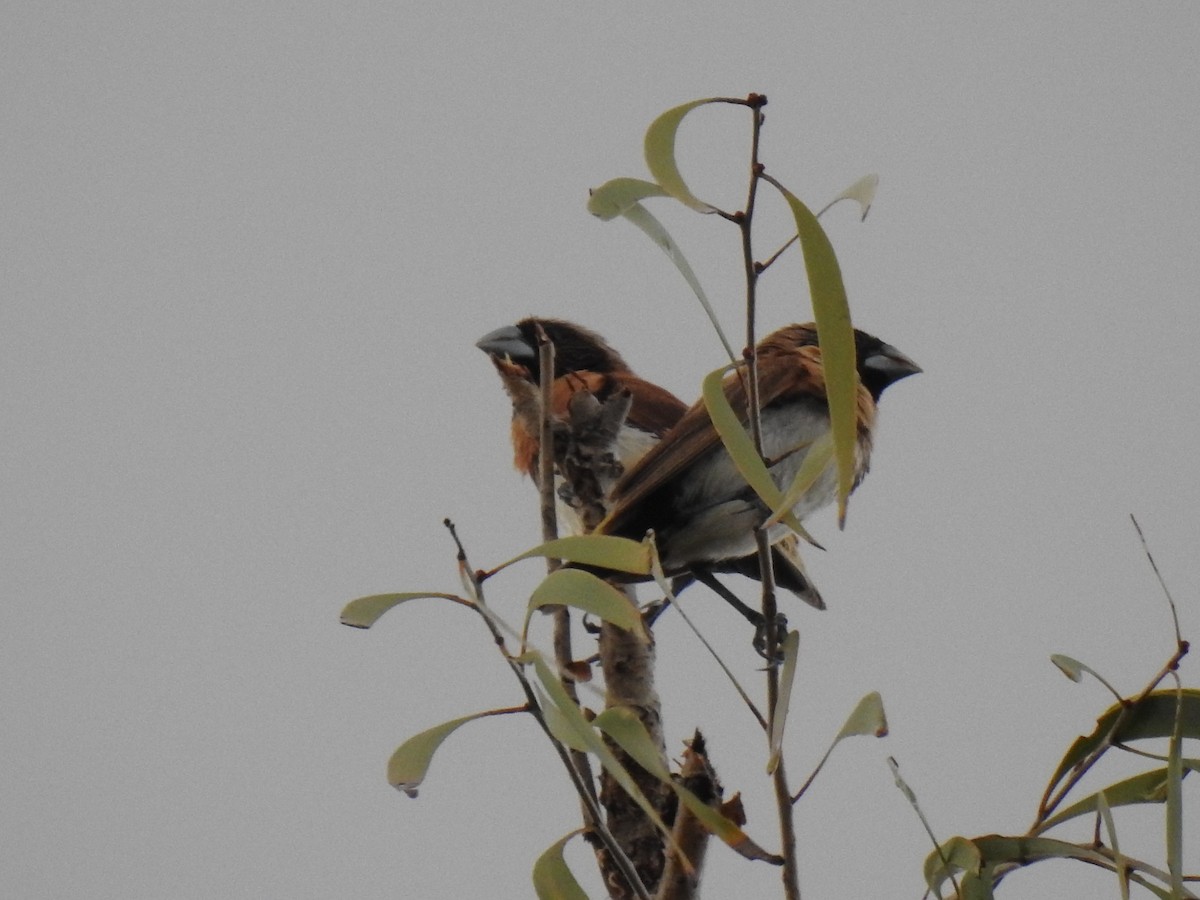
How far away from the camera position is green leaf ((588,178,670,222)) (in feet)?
4.08

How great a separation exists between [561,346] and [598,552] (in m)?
3.20

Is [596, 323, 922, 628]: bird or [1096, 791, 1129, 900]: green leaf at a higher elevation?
[596, 323, 922, 628]: bird

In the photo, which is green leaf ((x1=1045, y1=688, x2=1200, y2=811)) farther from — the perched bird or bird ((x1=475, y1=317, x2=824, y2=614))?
the perched bird

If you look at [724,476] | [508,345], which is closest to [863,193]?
[724,476]

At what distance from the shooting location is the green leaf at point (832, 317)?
1097 millimetres

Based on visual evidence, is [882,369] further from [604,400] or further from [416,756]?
[416,756]

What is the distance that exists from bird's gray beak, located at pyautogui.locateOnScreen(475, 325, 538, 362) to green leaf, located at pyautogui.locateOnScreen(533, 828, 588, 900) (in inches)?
117

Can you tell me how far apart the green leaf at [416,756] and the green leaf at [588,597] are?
132 mm

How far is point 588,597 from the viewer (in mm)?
1193

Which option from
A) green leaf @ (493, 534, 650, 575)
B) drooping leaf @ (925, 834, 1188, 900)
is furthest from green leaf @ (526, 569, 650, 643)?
drooping leaf @ (925, 834, 1188, 900)

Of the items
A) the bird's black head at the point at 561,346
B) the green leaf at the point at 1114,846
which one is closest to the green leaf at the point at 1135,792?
the green leaf at the point at 1114,846

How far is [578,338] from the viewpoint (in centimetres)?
442

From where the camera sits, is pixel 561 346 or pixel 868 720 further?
pixel 561 346

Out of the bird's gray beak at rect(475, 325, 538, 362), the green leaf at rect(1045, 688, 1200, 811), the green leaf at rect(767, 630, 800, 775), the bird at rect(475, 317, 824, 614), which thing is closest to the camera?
the green leaf at rect(767, 630, 800, 775)
